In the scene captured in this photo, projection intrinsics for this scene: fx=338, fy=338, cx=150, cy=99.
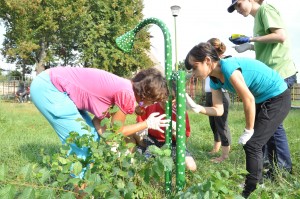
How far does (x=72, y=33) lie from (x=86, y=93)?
24.8 metres

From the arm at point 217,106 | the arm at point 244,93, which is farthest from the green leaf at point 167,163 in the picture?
the arm at point 217,106

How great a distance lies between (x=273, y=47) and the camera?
2.74 m

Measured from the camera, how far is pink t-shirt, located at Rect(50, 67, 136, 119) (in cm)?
227

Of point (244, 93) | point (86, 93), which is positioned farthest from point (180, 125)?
point (86, 93)

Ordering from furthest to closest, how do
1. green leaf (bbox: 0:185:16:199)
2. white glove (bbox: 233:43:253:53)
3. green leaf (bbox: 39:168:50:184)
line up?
1. white glove (bbox: 233:43:253:53)
2. green leaf (bbox: 39:168:50:184)
3. green leaf (bbox: 0:185:16:199)

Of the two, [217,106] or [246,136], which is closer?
[246,136]

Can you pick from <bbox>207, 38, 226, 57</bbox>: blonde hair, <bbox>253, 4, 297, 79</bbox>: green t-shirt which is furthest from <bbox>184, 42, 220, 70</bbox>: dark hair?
<bbox>207, 38, 226, 57</bbox>: blonde hair

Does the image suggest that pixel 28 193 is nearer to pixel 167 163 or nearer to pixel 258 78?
pixel 167 163

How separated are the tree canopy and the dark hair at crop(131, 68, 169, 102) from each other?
2126 cm

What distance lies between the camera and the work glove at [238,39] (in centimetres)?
271

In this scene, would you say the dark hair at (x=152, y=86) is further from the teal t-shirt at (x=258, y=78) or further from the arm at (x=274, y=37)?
the arm at (x=274, y=37)

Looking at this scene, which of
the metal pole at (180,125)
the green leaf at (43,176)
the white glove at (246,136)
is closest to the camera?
the green leaf at (43,176)

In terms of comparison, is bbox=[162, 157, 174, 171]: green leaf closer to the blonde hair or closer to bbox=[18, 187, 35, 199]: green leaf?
→ bbox=[18, 187, 35, 199]: green leaf

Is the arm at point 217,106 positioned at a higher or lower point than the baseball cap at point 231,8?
lower
